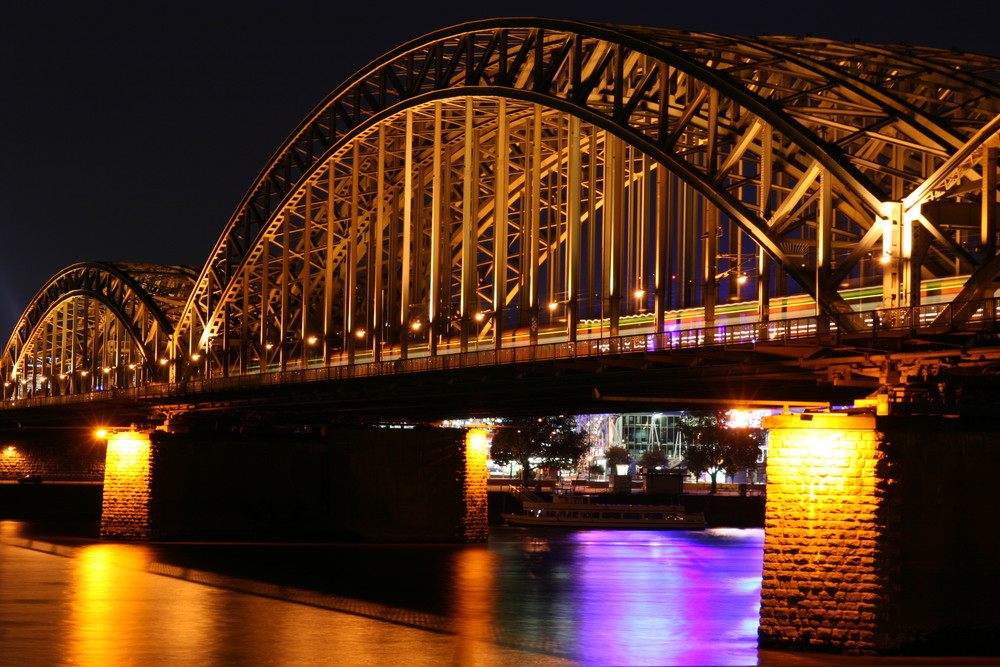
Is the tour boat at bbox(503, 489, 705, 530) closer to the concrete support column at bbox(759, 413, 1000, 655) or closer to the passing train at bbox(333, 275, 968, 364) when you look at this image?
the passing train at bbox(333, 275, 968, 364)

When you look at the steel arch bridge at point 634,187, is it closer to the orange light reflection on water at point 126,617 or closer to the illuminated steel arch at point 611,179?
the illuminated steel arch at point 611,179

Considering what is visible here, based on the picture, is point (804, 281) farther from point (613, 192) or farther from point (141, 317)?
point (141, 317)

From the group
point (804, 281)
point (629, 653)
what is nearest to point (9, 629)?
point (629, 653)

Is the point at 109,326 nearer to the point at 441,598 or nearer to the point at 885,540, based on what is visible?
the point at 441,598

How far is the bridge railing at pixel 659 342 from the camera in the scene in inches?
1510

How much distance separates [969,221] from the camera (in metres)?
46.0

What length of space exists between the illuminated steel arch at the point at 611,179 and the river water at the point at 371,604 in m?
9.46

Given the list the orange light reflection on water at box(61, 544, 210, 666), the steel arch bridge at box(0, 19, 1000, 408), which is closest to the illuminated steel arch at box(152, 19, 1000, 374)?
the steel arch bridge at box(0, 19, 1000, 408)

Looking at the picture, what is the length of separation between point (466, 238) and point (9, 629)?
31.7 metres

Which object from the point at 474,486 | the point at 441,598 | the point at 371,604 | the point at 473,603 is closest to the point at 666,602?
the point at 473,603

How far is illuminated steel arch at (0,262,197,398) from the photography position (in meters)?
117

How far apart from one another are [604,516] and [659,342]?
62.9m

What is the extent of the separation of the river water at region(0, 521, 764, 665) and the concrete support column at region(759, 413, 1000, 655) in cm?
234

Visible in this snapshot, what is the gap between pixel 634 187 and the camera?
72438 mm
